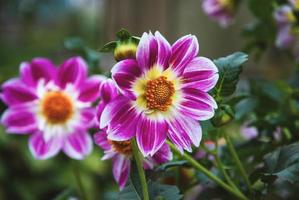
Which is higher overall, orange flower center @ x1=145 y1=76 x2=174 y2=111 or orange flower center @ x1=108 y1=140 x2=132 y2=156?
orange flower center @ x1=145 y1=76 x2=174 y2=111

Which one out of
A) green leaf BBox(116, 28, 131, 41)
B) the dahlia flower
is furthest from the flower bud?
the dahlia flower

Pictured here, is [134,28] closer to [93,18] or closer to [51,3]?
[93,18]

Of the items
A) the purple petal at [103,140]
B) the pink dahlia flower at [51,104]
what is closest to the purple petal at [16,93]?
the pink dahlia flower at [51,104]

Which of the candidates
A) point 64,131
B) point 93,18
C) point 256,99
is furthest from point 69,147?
point 93,18

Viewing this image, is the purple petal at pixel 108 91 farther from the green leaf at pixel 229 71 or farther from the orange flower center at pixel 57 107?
the orange flower center at pixel 57 107

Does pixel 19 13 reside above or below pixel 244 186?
below

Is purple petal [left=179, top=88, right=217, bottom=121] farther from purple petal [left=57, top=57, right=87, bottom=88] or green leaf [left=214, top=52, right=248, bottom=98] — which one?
purple petal [left=57, top=57, right=87, bottom=88]
